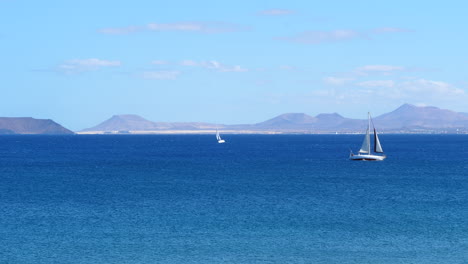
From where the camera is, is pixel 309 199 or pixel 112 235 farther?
pixel 309 199

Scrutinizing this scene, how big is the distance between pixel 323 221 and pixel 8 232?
28.8 metres

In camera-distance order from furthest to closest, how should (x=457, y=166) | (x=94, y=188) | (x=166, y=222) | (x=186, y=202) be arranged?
(x=457, y=166), (x=94, y=188), (x=186, y=202), (x=166, y=222)

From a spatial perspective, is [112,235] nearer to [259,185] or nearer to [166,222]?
[166,222]

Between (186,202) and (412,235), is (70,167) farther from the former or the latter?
(412,235)

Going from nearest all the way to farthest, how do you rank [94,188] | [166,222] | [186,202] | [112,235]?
1. [112,235]
2. [166,222]
3. [186,202]
4. [94,188]

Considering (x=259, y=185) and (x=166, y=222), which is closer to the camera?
(x=166, y=222)

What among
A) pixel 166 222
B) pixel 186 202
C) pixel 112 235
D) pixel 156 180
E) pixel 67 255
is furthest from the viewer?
pixel 156 180

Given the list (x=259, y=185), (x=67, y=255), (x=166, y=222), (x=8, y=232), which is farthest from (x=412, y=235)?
(x=259, y=185)

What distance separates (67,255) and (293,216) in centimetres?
2448

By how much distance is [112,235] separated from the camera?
5372cm

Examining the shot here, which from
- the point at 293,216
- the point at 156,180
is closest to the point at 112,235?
the point at 293,216

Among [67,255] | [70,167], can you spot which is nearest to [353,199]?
[67,255]

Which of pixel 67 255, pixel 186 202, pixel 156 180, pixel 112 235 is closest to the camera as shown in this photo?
pixel 67 255

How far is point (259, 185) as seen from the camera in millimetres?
93875
